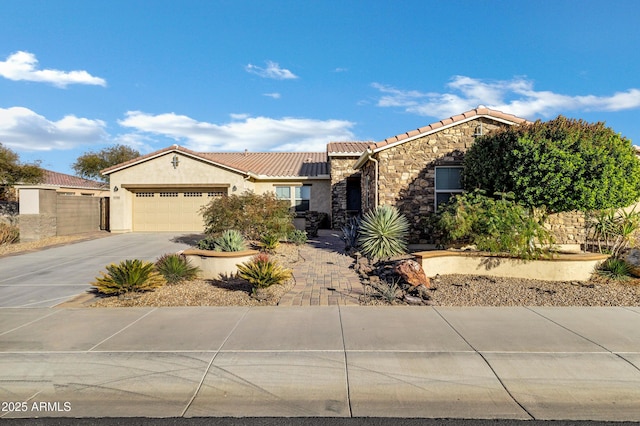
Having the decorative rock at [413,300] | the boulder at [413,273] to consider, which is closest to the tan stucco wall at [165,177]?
the boulder at [413,273]

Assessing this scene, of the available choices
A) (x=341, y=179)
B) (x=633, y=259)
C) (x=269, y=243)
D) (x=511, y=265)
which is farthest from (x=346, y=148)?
(x=633, y=259)

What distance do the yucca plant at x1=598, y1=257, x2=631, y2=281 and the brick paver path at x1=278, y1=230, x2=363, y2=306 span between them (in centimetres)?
608

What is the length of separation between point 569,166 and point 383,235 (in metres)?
5.06

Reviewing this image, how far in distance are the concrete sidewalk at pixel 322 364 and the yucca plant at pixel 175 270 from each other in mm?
2098

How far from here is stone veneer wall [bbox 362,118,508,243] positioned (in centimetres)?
1294

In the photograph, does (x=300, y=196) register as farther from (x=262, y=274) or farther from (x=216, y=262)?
(x=262, y=274)

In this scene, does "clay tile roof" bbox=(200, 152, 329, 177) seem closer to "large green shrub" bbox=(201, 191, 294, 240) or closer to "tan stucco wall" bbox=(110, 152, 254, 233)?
"tan stucco wall" bbox=(110, 152, 254, 233)

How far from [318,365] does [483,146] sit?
9.18m

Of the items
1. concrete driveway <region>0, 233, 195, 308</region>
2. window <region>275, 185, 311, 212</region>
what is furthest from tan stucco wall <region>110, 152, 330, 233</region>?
concrete driveway <region>0, 233, 195, 308</region>

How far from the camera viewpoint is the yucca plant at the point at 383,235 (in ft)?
36.9

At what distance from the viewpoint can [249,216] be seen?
12797mm

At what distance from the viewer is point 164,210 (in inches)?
830

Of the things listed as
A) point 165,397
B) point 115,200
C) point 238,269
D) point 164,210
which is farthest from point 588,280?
point 115,200

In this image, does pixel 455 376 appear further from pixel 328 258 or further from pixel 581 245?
pixel 581 245
